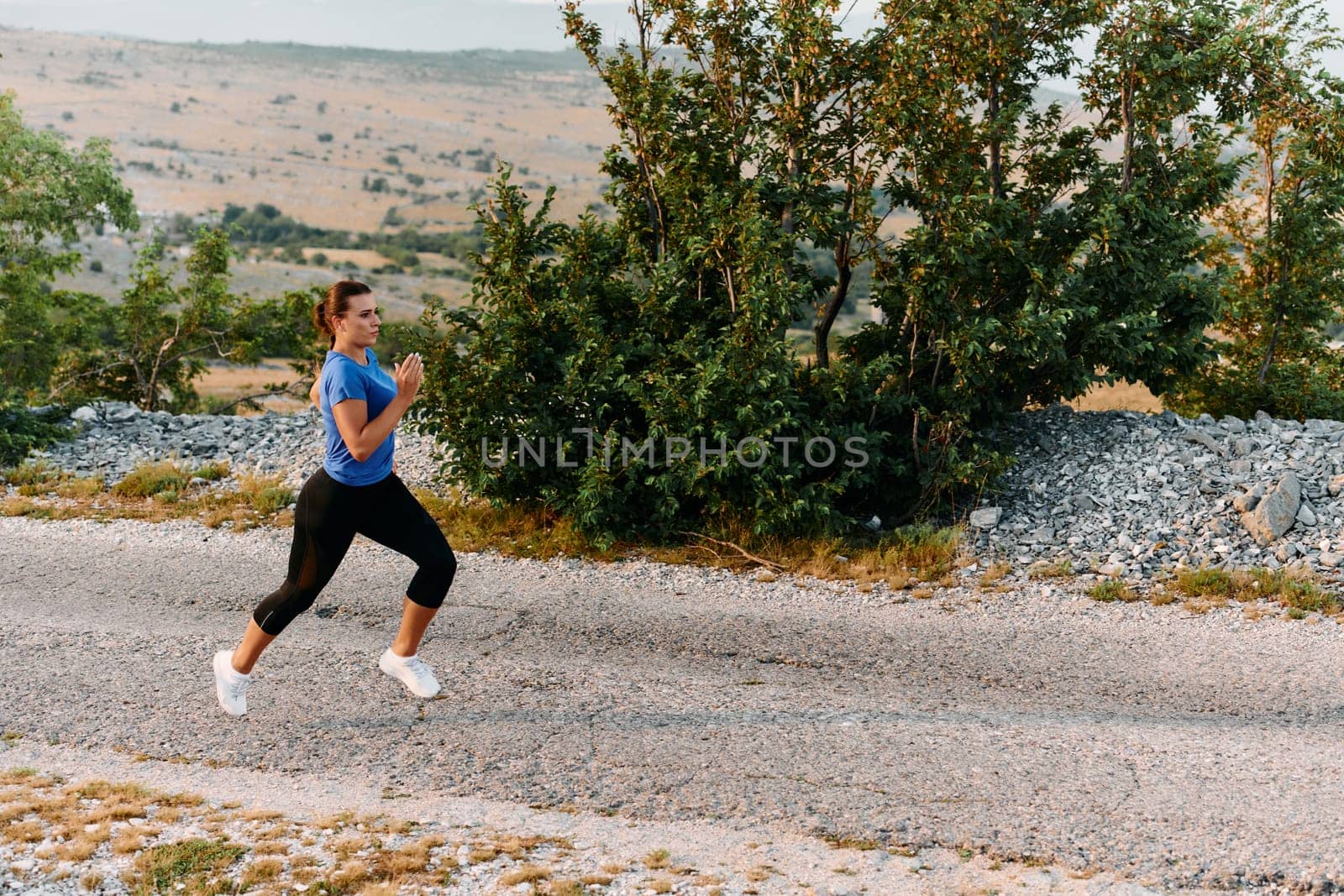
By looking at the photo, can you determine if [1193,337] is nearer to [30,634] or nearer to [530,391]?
[530,391]

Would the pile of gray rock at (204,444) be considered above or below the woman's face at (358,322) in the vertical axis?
below

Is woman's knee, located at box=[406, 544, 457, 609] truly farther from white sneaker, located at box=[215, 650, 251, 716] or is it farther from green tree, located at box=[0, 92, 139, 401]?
green tree, located at box=[0, 92, 139, 401]

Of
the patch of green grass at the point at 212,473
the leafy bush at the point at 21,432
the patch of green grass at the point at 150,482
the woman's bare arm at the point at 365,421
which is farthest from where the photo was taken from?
the leafy bush at the point at 21,432

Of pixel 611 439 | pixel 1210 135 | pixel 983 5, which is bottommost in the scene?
pixel 611 439

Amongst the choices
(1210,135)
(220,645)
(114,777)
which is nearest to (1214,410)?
(1210,135)

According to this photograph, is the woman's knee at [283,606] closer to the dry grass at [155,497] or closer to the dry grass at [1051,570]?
the dry grass at [155,497]

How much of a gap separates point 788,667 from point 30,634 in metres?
4.89

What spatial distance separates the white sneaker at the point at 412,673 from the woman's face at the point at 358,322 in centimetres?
182

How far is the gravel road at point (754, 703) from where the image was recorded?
15.7 ft

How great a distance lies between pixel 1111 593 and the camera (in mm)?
8273

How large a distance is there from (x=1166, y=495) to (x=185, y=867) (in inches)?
324

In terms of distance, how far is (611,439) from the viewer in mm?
9305

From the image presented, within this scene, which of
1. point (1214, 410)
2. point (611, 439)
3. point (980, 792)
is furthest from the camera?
Result: point (1214, 410)

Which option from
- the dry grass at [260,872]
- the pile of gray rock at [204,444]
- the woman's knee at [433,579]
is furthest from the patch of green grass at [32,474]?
the dry grass at [260,872]
